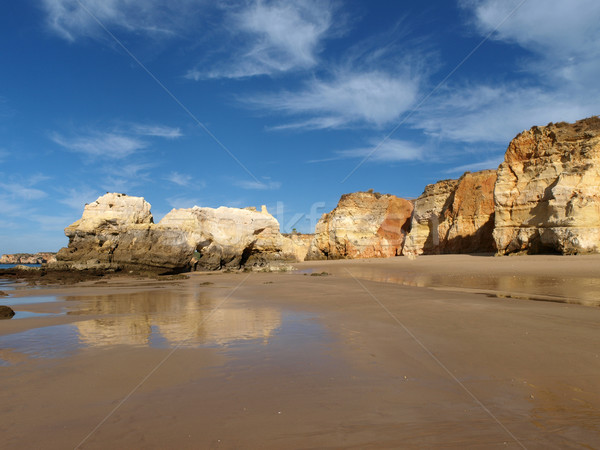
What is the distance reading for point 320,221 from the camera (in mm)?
48656

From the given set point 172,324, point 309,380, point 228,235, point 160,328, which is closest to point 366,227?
point 228,235

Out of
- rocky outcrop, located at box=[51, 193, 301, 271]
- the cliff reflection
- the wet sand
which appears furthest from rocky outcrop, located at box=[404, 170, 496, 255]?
the wet sand

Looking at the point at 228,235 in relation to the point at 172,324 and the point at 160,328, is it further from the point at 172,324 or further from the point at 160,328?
the point at 160,328

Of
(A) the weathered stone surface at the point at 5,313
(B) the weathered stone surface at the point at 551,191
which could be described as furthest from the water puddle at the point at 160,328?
(B) the weathered stone surface at the point at 551,191

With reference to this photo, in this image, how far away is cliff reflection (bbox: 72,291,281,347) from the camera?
4.78 m

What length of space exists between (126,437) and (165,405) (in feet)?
1.51

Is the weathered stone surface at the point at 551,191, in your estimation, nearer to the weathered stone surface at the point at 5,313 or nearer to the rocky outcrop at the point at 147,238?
the rocky outcrop at the point at 147,238

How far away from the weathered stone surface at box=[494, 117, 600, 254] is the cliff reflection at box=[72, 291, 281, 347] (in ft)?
57.9

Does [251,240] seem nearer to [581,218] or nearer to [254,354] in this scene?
[581,218]

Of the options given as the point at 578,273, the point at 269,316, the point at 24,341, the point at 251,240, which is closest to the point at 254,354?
the point at 269,316

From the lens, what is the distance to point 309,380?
314cm

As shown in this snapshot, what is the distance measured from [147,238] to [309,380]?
21.1m

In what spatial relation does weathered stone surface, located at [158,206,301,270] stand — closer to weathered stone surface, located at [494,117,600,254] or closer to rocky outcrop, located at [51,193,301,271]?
rocky outcrop, located at [51,193,301,271]

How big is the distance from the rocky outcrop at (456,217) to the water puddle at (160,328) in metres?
26.7
